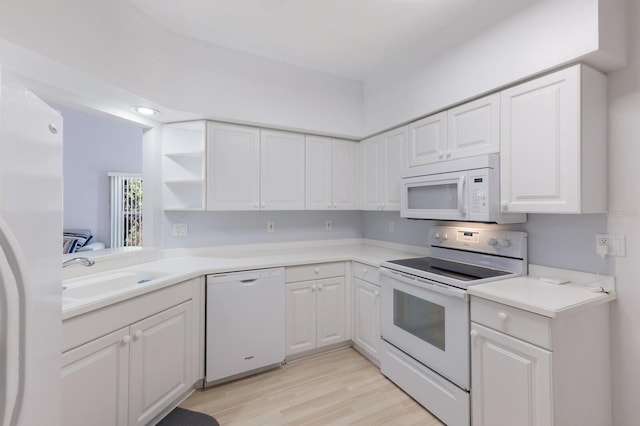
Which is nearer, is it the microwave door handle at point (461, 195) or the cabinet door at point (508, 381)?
the cabinet door at point (508, 381)

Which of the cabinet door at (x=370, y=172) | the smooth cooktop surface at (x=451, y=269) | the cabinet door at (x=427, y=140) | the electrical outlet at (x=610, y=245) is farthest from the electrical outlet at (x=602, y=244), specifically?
the cabinet door at (x=370, y=172)

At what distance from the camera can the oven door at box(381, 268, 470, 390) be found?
1.65m

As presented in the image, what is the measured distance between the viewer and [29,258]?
2.32ft

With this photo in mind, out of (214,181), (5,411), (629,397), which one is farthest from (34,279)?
(629,397)

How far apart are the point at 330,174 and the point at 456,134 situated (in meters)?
1.33

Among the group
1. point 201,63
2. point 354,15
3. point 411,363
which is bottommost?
point 411,363

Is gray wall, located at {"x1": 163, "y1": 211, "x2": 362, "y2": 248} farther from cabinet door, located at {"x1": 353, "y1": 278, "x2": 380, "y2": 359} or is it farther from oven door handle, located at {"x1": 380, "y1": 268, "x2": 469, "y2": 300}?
Answer: oven door handle, located at {"x1": 380, "y1": 268, "x2": 469, "y2": 300}

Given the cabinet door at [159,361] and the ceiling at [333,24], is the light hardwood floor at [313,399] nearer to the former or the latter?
the cabinet door at [159,361]

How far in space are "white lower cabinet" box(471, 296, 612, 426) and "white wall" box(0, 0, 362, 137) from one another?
219 cm

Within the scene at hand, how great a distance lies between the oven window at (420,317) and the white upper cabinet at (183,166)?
5.90 ft

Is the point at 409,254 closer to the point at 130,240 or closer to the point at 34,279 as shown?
the point at 34,279

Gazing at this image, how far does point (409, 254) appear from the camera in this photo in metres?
2.79

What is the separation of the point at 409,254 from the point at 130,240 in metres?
5.10

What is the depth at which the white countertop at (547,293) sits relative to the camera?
1317 millimetres
